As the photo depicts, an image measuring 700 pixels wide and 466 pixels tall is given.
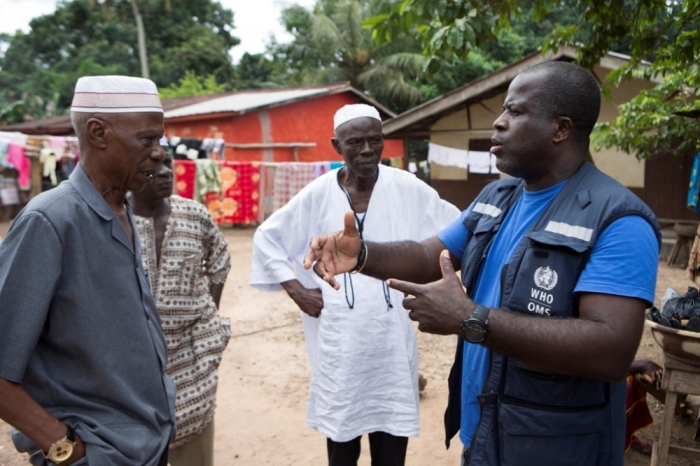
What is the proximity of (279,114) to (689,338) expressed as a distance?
15571mm

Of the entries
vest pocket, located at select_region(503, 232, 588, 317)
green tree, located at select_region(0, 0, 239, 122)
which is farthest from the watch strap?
green tree, located at select_region(0, 0, 239, 122)

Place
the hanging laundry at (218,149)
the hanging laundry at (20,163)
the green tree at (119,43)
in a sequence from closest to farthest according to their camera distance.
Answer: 1. the hanging laundry at (20,163)
2. the hanging laundry at (218,149)
3. the green tree at (119,43)

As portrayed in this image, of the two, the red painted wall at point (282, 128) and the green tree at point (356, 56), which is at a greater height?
the green tree at point (356, 56)

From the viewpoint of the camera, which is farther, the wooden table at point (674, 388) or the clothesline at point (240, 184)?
the clothesline at point (240, 184)

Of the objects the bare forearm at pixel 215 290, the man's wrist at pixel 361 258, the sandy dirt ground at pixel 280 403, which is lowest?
the sandy dirt ground at pixel 280 403

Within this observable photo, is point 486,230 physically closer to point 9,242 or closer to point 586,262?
point 586,262

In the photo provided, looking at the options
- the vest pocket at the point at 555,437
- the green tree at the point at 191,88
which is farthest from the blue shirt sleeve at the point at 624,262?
the green tree at the point at 191,88

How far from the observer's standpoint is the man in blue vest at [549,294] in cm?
158

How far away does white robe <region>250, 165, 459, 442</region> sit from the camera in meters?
3.16

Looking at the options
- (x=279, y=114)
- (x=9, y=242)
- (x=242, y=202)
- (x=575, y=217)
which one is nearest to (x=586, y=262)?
(x=575, y=217)

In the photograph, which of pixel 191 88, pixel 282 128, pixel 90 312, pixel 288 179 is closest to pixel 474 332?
pixel 90 312

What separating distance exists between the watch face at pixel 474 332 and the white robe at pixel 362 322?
5.20 feet

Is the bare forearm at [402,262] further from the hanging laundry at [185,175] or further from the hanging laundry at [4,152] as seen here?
the hanging laundry at [4,152]

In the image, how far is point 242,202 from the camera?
1493 centimetres
